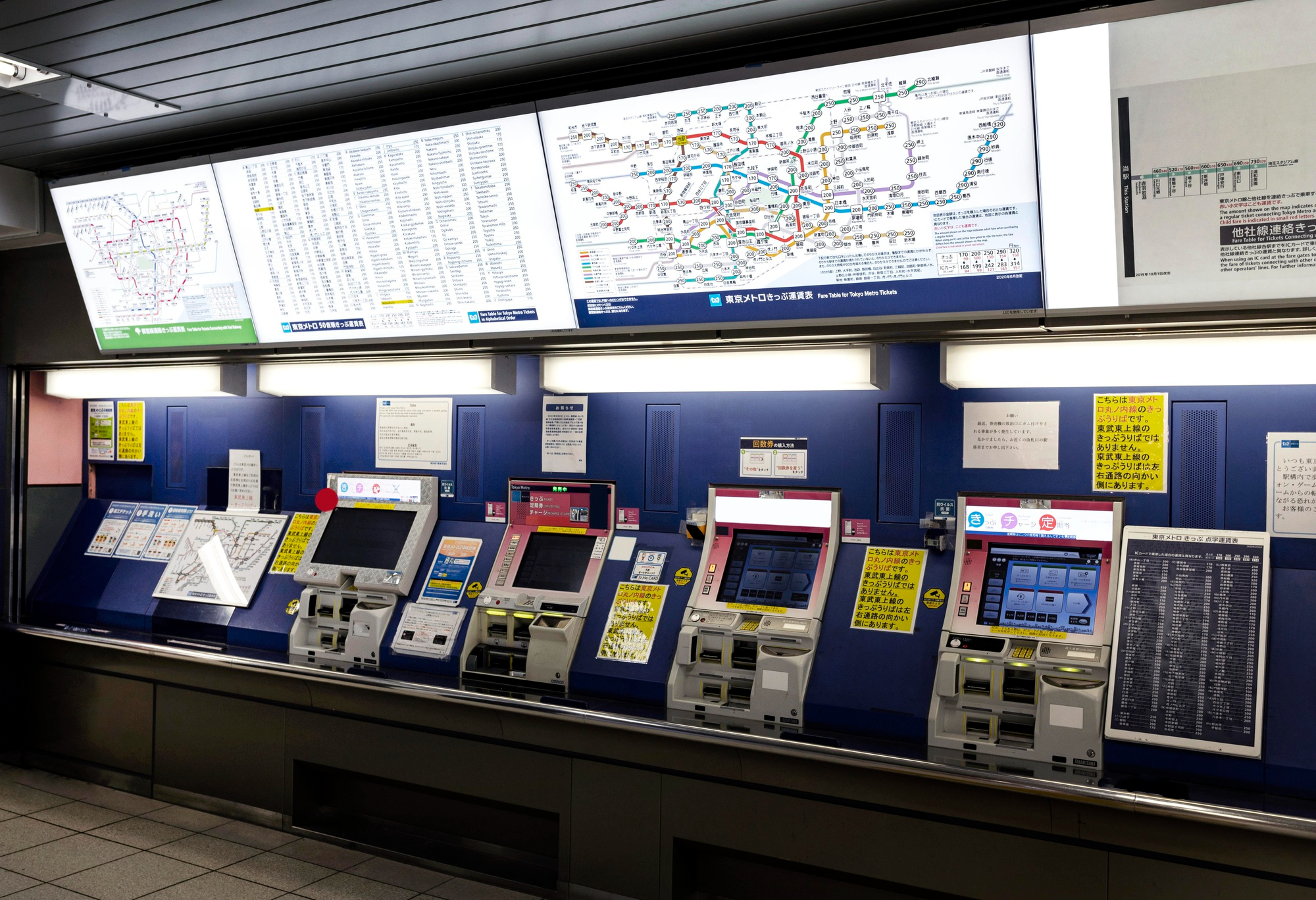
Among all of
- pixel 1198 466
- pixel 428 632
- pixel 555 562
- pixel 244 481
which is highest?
pixel 1198 466

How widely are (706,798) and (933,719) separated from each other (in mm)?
904

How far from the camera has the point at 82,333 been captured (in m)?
5.47

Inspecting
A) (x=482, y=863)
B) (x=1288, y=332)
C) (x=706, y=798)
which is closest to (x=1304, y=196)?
(x=1288, y=332)

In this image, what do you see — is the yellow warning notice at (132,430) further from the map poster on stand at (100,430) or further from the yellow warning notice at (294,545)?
the yellow warning notice at (294,545)

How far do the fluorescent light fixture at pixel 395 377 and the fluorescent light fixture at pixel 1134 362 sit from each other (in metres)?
2.06

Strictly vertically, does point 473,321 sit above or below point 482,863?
above

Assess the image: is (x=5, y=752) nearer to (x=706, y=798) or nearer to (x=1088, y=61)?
(x=706, y=798)

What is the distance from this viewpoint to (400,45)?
3.46 m

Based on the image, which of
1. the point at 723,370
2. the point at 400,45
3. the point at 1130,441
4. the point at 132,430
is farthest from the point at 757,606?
the point at 132,430

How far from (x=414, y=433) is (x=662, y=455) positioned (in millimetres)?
1448

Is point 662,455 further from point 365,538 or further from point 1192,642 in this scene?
point 1192,642

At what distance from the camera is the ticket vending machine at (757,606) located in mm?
3643

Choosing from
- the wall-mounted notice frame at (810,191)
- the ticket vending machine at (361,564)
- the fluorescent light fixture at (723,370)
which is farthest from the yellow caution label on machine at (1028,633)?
the ticket vending machine at (361,564)

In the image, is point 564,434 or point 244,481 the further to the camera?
point 244,481
